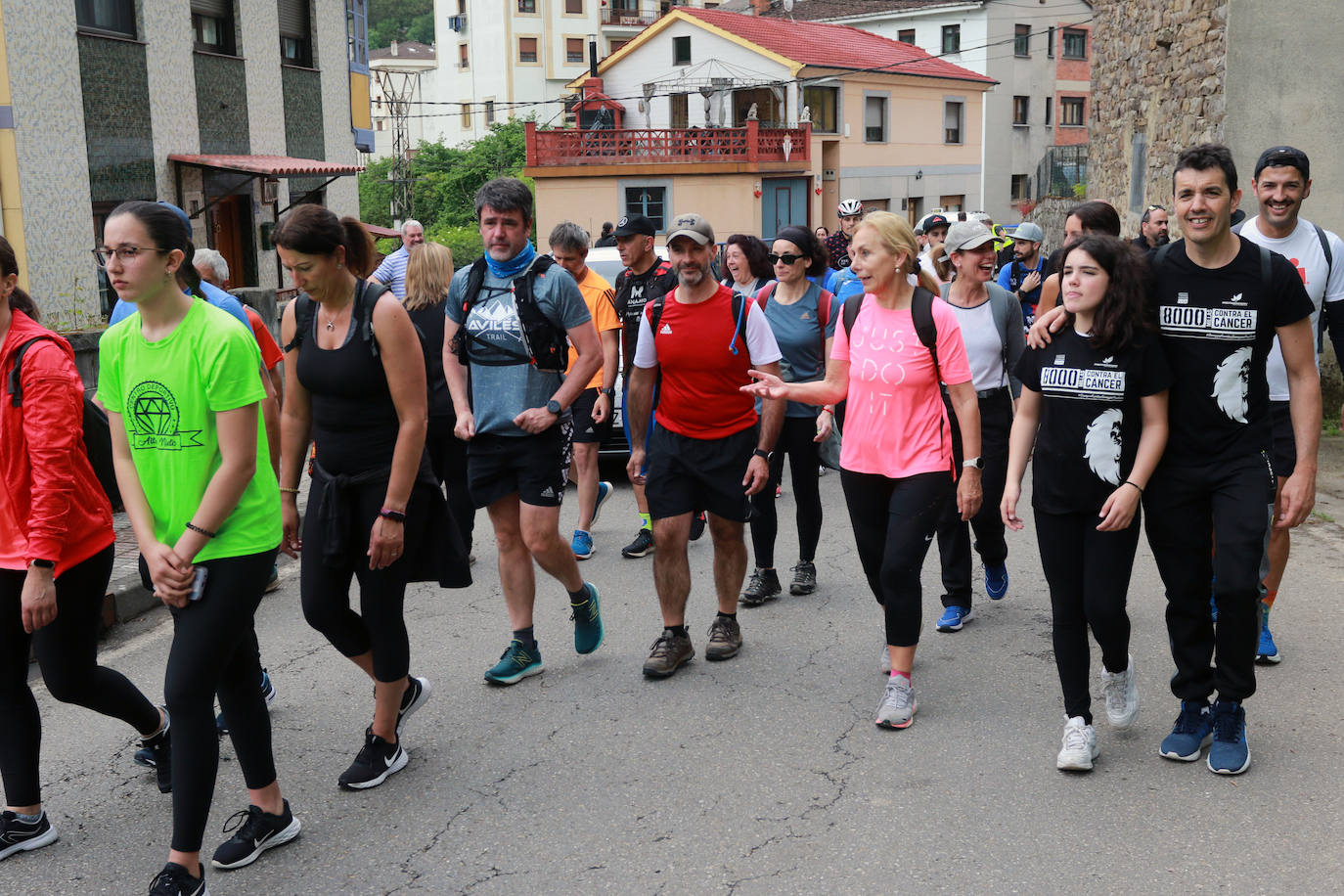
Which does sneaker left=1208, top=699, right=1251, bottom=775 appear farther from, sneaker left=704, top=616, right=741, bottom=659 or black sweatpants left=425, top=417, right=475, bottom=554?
black sweatpants left=425, top=417, right=475, bottom=554

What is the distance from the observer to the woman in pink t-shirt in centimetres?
466

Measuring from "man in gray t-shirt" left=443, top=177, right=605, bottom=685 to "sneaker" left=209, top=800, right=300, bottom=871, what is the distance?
4.94 ft

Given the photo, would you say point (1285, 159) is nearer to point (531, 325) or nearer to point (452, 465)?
point (531, 325)

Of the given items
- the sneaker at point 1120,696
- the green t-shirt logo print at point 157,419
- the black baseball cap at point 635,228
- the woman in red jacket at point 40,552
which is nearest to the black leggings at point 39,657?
the woman in red jacket at point 40,552

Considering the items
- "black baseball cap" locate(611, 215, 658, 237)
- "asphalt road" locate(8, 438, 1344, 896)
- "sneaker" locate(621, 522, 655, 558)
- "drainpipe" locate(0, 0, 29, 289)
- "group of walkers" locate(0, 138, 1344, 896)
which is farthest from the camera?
"drainpipe" locate(0, 0, 29, 289)

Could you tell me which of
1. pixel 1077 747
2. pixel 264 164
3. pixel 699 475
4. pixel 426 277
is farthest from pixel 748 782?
pixel 264 164

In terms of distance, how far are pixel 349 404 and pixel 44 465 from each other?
927 mm

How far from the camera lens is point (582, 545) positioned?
7.56 meters

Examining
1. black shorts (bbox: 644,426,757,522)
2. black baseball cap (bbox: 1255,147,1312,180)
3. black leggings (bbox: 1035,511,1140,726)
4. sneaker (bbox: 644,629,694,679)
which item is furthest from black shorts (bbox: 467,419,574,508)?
black baseball cap (bbox: 1255,147,1312,180)

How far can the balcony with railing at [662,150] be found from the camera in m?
40.8

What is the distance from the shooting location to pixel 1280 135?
11.7 m

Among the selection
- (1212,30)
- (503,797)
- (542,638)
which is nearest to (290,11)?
(1212,30)

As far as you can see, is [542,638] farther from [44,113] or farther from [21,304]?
[44,113]

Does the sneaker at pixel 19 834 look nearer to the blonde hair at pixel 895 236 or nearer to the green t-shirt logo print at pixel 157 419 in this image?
the green t-shirt logo print at pixel 157 419
